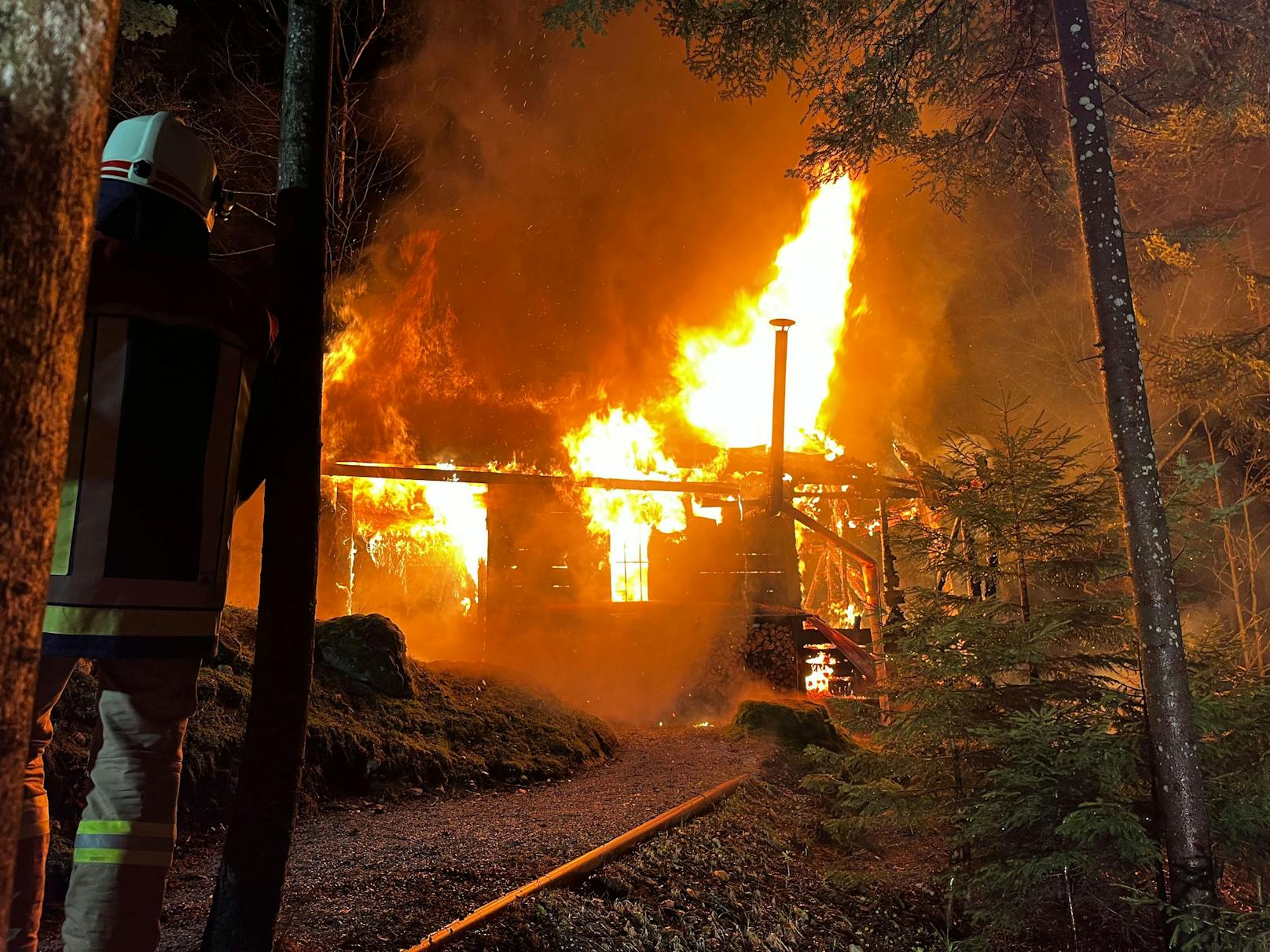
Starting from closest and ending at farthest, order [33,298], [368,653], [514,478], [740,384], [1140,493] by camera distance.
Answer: [33,298], [1140,493], [368,653], [514,478], [740,384]

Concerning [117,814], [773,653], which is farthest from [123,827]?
[773,653]

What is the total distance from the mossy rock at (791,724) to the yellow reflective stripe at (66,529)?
9.17m

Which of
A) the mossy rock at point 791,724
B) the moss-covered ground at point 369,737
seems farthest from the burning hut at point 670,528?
the moss-covered ground at point 369,737

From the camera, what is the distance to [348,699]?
272 inches

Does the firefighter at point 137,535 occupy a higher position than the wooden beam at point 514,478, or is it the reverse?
the wooden beam at point 514,478

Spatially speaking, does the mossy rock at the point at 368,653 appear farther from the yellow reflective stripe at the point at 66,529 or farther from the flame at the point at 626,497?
the flame at the point at 626,497

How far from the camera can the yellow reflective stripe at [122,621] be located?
206 centimetres

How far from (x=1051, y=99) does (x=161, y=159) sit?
30.8 ft

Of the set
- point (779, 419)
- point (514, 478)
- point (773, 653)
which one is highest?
point (779, 419)

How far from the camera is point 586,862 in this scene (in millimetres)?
4285

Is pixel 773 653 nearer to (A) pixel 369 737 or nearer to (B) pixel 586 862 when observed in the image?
(A) pixel 369 737

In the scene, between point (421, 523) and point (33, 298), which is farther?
point (421, 523)

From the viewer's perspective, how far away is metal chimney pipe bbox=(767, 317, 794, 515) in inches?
585

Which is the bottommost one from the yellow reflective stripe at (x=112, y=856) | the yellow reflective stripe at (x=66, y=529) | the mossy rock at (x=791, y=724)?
the mossy rock at (x=791, y=724)
